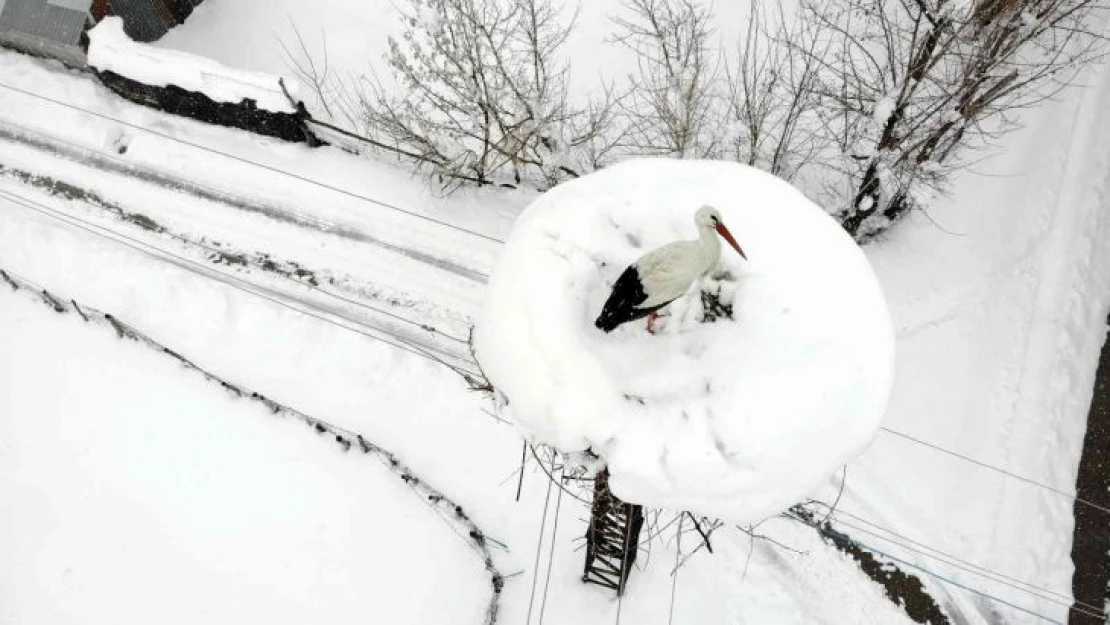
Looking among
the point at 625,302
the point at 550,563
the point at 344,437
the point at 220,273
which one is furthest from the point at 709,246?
the point at 220,273

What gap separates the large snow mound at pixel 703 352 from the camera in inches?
296

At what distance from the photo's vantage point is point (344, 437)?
15.3 m

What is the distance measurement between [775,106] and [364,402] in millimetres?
9464

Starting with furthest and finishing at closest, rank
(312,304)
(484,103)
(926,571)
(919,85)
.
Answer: (312,304), (484,103), (926,571), (919,85)

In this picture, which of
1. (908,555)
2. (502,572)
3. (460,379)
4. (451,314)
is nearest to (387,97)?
(451,314)

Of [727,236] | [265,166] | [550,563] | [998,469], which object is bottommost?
[550,563]

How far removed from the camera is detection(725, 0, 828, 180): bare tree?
14617 millimetres

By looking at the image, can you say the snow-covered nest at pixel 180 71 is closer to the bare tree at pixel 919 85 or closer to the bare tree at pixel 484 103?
the bare tree at pixel 484 103

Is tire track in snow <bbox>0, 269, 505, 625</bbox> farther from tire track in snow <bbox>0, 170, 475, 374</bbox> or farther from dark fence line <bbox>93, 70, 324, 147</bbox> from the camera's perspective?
dark fence line <bbox>93, 70, 324, 147</bbox>

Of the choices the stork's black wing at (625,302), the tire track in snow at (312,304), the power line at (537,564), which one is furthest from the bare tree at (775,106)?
the stork's black wing at (625,302)

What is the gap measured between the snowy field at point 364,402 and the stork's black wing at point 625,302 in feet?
23.5

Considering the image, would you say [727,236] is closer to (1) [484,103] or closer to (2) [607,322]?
(2) [607,322]

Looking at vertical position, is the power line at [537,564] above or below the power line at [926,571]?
below

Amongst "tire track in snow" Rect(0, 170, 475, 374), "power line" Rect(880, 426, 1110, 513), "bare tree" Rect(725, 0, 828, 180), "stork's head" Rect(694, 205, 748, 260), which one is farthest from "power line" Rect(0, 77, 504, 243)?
"stork's head" Rect(694, 205, 748, 260)
